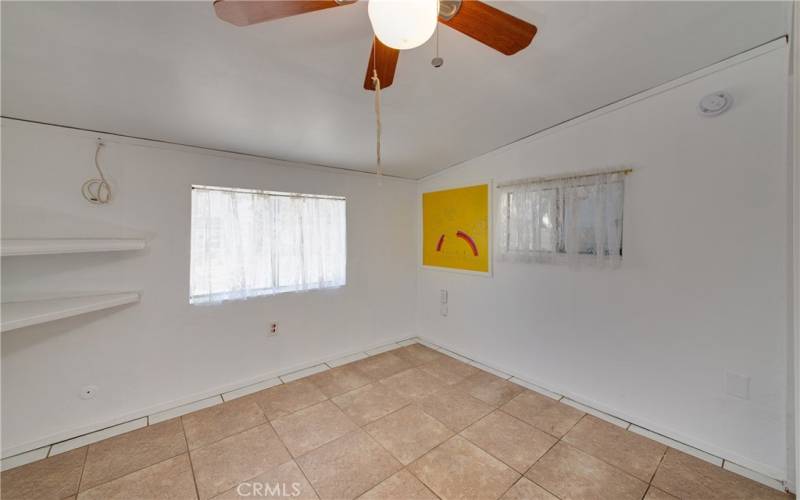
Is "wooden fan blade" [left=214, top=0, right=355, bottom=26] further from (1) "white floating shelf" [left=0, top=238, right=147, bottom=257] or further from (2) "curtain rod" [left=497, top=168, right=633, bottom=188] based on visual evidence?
(2) "curtain rod" [left=497, top=168, right=633, bottom=188]

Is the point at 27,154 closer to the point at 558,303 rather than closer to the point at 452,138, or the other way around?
the point at 452,138

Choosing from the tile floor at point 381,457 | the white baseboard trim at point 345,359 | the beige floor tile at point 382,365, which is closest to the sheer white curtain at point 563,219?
the tile floor at point 381,457

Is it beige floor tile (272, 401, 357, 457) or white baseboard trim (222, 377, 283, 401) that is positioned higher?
white baseboard trim (222, 377, 283, 401)

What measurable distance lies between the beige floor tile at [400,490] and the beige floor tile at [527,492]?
411 mm

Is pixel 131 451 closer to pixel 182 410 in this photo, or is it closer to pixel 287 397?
pixel 182 410

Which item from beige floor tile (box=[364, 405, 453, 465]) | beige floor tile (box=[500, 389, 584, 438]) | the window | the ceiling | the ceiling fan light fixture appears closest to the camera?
the ceiling fan light fixture

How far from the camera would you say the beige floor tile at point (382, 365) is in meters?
2.98

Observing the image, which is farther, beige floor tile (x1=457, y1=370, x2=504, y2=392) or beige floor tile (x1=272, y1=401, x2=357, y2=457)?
beige floor tile (x1=457, y1=370, x2=504, y2=392)

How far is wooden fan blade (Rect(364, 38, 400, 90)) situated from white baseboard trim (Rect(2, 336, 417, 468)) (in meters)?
2.64

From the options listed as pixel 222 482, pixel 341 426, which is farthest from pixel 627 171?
pixel 222 482

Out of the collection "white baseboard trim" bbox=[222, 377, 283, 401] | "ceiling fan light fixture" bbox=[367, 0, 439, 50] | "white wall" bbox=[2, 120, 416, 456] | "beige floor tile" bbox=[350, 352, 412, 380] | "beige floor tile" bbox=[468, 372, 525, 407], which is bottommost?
"beige floor tile" bbox=[468, 372, 525, 407]

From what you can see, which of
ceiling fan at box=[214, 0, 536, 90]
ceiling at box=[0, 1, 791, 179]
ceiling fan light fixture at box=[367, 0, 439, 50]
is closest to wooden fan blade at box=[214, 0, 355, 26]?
ceiling fan at box=[214, 0, 536, 90]

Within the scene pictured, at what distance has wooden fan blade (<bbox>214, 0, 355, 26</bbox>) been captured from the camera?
35.3 inches

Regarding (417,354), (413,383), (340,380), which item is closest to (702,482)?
(413,383)
